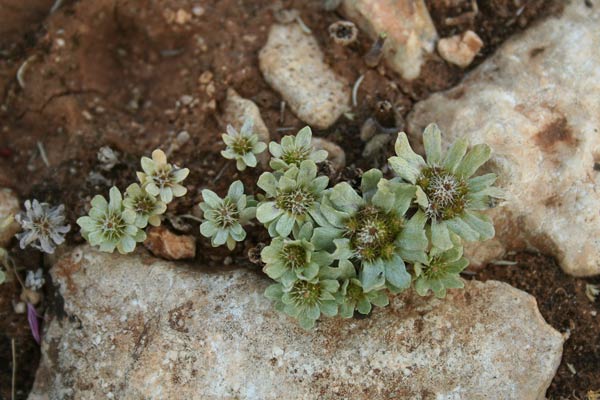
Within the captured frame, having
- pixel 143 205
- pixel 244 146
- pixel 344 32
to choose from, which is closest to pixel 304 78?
pixel 344 32

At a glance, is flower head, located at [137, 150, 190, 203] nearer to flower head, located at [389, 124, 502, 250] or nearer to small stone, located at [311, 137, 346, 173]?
small stone, located at [311, 137, 346, 173]

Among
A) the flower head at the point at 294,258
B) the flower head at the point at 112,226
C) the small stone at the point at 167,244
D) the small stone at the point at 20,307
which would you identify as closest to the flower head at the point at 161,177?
the flower head at the point at 112,226

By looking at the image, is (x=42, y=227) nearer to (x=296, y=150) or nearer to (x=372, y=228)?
(x=296, y=150)

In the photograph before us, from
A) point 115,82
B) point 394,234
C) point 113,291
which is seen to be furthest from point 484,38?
point 113,291

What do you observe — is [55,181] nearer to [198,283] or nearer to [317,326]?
[198,283]

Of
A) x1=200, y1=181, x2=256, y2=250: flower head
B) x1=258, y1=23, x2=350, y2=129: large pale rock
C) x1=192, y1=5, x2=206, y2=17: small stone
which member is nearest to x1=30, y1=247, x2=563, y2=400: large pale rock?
x1=200, y1=181, x2=256, y2=250: flower head
